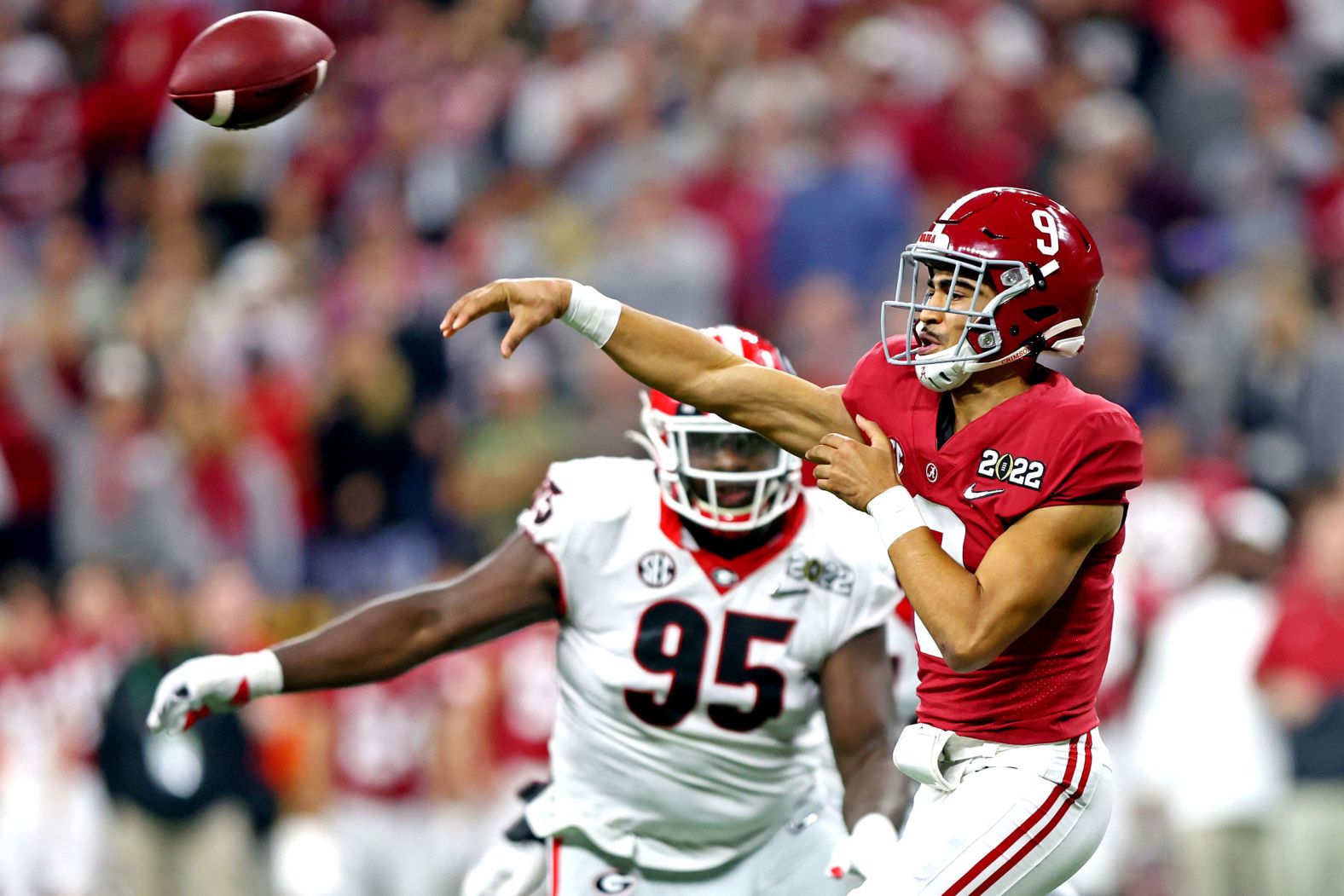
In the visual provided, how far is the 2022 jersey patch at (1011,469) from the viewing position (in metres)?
3.49

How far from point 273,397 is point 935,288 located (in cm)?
636

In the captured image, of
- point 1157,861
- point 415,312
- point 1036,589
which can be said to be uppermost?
point 1036,589

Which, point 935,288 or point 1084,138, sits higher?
point 935,288

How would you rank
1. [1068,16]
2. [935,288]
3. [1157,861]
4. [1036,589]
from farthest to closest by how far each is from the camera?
1. [1068,16]
2. [1157,861]
3. [935,288]
4. [1036,589]

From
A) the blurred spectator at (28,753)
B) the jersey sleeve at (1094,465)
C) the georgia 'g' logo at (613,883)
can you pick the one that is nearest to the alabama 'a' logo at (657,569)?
the georgia 'g' logo at (613,883)

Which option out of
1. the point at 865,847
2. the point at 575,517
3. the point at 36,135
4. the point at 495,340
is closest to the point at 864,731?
the point at 865,847

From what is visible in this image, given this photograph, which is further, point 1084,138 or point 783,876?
point 1084,138

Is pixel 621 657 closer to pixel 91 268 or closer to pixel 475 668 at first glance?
pixel 475 668

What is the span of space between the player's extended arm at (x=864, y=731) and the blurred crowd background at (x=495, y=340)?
330 centimetres

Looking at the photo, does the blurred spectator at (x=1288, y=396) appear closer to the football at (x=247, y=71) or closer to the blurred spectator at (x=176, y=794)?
the blurred spectator at (x=176, y=794)

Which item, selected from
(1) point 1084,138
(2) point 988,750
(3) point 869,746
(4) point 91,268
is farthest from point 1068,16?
(2) point 988,750

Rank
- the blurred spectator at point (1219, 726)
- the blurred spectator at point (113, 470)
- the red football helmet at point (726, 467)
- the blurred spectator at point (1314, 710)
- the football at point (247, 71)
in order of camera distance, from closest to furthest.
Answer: the football at point (247, 71)
the red football helmet at point (726, 467)
the blurred spectator at point (1314, 710)
the blurred spectator at point (1219, 726)
the blurred spectator at point (113, 470)

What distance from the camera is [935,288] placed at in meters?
3.69

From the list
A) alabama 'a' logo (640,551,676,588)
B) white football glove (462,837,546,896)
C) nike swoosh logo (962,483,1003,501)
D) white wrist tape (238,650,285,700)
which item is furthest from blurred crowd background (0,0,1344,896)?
nike swoosh logo (962,483,1003,501)
